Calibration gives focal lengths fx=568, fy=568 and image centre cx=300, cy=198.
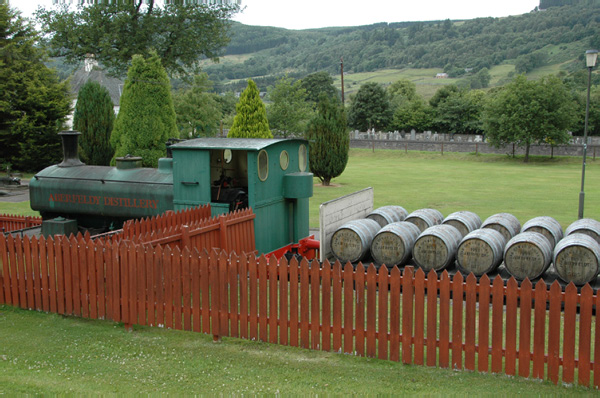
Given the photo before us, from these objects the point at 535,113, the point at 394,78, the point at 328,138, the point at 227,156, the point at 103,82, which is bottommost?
the point at 227,156

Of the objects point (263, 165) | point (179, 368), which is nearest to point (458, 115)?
point (263, 165)

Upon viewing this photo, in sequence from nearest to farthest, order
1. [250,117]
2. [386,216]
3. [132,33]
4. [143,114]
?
1. [386,216]
2. [143,114]
3. [250,117]
4. [132,33]

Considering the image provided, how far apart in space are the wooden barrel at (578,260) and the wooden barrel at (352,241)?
3.36m

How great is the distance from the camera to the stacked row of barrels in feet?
30.6

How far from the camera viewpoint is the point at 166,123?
83.9ft

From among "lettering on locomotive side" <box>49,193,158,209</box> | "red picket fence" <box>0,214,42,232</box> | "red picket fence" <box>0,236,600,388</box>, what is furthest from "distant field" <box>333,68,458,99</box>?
"red picket fence" <box>0,236,600,388</box>

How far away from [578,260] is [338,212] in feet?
15.0

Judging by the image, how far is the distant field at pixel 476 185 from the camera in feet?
72.7

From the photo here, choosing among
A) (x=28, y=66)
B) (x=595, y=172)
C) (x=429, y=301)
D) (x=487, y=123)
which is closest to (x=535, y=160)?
(x=487, y=123)

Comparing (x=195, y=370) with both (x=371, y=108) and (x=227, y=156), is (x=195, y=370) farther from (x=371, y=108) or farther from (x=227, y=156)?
(x=371, y=108)

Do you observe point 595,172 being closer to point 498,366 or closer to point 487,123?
point 487,123

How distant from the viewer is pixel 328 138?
93.6 ft

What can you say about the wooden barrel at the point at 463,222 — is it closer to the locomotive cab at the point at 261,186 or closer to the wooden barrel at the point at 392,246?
the wooden barrel at the point at 392,246

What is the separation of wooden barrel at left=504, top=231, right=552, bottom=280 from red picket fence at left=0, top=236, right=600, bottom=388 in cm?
199
